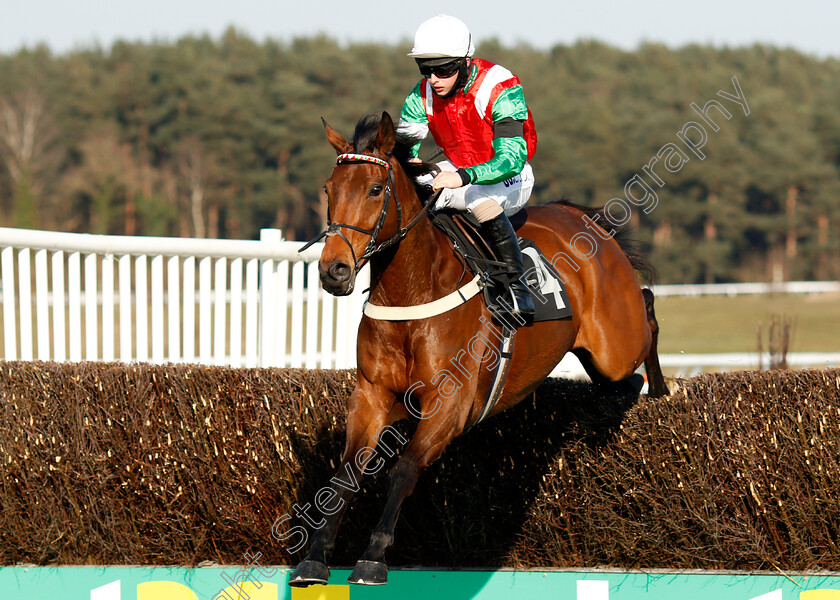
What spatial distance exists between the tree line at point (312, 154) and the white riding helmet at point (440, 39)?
1664 inches

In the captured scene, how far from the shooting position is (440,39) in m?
3.95

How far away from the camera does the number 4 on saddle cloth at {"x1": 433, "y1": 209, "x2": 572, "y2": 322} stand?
→ 13.4 feet

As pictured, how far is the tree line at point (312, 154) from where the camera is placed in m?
48.4

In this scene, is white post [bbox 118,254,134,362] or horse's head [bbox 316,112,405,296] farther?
white post [bbox 118,254,134,362]

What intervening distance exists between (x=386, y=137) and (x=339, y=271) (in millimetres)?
652

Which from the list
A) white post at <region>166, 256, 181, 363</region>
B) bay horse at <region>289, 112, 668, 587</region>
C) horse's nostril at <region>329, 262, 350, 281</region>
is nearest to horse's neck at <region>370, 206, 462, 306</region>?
bay horse at <region>289, 112, 668, 587</region>

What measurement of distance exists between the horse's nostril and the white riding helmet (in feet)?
3.58

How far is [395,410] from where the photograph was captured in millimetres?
3824

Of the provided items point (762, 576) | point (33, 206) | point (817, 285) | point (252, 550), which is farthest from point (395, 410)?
point (33, 206)

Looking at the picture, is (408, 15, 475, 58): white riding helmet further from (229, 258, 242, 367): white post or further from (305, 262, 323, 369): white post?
(305, 262, 323, 369): white post

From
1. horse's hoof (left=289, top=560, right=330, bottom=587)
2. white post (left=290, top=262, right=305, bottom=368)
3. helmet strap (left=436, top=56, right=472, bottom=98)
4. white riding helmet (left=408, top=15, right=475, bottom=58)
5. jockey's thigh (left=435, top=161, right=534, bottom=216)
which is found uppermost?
white riding helmet (left=408, top=15, right=475, bottom=58)

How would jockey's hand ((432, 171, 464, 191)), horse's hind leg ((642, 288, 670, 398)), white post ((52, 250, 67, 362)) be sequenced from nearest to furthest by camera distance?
jockey's hand ((432, 171, 464, 191)) → horse's hind leg ((642, 288, 670, 398)) → white post ((52, 250, 67, 362))

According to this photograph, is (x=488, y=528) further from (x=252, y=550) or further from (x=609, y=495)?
(x=252, y=550)

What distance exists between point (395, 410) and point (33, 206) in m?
43.0
